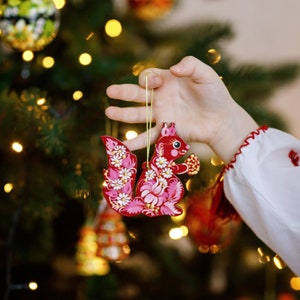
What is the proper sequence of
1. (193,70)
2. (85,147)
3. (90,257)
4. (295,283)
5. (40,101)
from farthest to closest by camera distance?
1. (295,283)
2. (90,257)
3. (85,147)
4. (40,101)
5. (193,70)

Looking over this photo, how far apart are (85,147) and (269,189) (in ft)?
1.07

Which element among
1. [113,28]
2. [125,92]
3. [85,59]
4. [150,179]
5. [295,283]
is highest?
[113,28]

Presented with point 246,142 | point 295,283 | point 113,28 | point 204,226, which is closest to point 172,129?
point 246,142

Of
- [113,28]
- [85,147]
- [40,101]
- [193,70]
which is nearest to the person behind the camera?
[193,70]

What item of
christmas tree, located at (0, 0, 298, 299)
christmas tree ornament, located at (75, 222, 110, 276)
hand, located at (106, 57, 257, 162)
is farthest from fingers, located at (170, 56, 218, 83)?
christmas tree ornament, located at (75, 222, 110, 276)

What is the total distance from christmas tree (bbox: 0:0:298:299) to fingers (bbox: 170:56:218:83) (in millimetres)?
146

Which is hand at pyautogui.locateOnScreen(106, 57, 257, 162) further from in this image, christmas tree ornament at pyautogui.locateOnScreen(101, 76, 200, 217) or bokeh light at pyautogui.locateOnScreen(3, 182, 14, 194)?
bokeh light at pyautogui.locateOnScreen(3, 182, 14, 194)

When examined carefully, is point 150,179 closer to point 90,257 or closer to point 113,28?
point 90,257

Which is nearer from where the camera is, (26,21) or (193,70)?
(193,70)

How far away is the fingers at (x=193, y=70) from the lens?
68 cm

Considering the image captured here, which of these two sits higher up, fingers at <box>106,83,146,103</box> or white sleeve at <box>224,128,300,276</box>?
fingers at <box>106,83,146,103</box>

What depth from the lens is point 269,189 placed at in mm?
726

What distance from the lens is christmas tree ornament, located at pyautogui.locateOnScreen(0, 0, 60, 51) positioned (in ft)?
2.91

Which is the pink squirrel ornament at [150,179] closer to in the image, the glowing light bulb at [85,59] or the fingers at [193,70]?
the fingers at [193,70]
